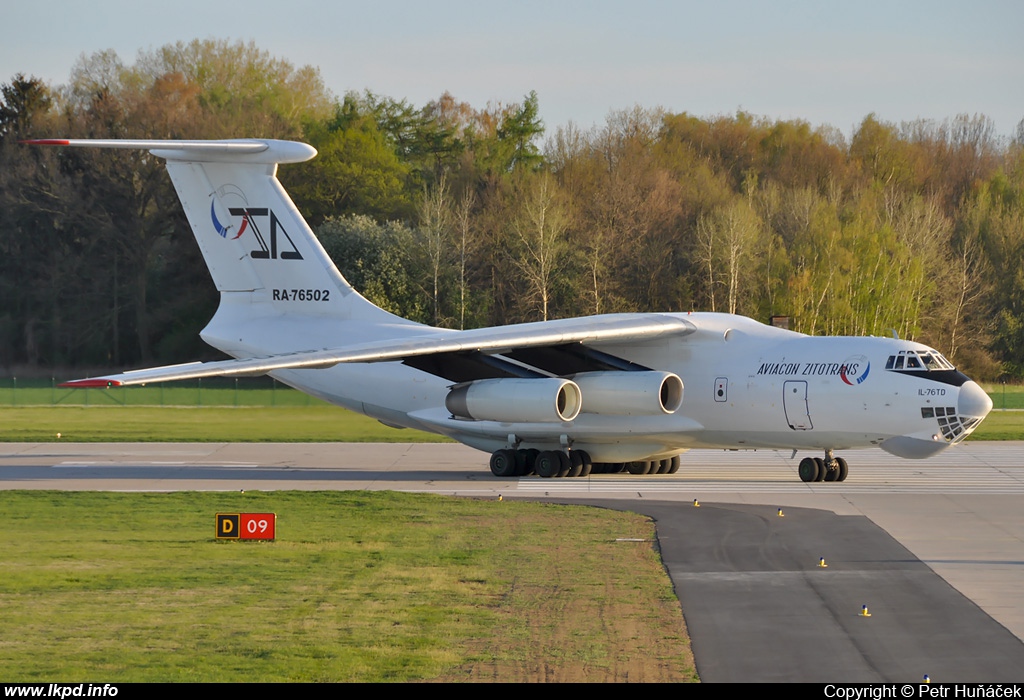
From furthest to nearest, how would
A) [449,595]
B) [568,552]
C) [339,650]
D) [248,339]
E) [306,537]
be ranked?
[248,339]
[306,537]
[568,552]
[449,595]
[339,650]

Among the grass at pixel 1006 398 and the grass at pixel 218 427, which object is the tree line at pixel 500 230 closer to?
the grass at pixel 1006 398

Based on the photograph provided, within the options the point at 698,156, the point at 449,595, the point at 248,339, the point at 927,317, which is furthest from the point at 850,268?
the point at 449,595

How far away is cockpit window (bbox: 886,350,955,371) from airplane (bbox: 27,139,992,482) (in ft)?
0.10

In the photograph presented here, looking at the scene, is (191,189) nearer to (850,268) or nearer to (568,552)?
(568,552)

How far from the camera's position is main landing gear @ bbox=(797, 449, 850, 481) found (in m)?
21.9

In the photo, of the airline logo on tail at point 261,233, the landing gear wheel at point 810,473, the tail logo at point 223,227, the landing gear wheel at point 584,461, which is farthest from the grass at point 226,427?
the landing gear wheel at point 810,473

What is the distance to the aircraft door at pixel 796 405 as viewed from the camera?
2111cm

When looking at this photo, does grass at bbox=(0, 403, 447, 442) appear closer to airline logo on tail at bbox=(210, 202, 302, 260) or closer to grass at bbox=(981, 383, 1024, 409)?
airline logo on tail at bbox=(210, 202, 302, 260)

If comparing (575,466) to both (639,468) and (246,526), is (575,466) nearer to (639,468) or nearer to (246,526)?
(639,468)

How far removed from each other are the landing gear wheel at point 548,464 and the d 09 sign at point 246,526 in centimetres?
867

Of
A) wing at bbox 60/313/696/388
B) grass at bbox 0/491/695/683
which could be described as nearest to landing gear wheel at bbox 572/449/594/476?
wing at bbox 60/313/696/388

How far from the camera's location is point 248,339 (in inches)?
961

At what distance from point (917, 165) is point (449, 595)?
62.4 metres

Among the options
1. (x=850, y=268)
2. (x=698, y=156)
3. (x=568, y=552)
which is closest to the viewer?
(x=568, y=552)
